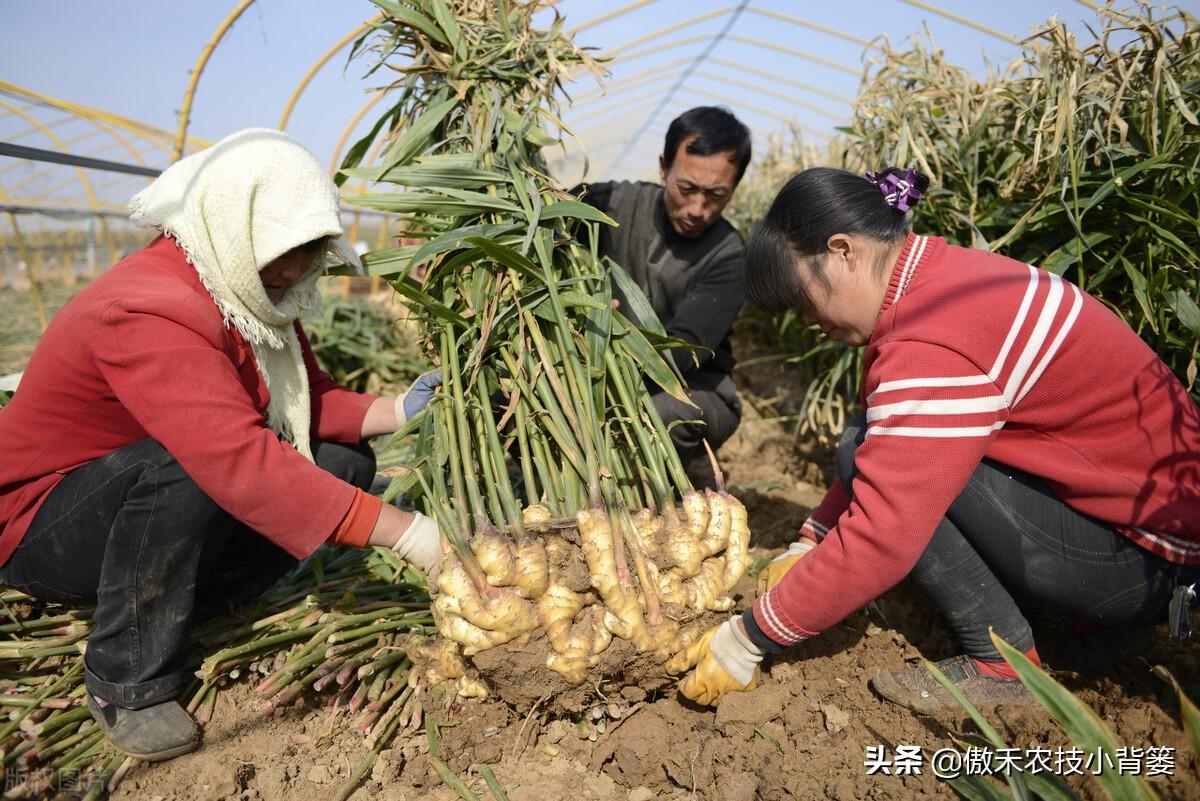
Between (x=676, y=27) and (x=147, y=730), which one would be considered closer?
(x=147, y=730)

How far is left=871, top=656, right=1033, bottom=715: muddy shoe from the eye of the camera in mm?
1516

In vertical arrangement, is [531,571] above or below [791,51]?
below

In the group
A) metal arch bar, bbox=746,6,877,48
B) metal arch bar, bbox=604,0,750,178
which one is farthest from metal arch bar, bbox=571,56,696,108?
metal arch bar, bbox=746,6,877,48

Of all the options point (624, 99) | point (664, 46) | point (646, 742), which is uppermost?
point (664, 46)

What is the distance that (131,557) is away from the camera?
140 cm

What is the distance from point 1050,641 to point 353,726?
154 centimetres

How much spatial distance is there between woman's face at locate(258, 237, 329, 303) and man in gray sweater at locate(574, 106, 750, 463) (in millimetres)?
→ 851

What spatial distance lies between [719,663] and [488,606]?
0.47 metres

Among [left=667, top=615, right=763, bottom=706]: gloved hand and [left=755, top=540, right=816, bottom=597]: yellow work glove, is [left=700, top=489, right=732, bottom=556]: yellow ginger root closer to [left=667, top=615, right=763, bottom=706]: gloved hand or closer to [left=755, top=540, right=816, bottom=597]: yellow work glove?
[left=667, top=615, right=763, bottom=706]: gloved hand

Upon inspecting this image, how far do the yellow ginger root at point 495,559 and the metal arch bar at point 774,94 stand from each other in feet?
25.9

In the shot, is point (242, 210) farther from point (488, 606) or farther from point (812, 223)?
Result: point (812, 223)

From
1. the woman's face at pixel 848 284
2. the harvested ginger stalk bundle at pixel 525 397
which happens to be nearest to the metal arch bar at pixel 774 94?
the harvested ginger stalk bundle at pixel 525 397

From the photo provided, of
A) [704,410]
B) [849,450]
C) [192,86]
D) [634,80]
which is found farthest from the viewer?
[634,80]

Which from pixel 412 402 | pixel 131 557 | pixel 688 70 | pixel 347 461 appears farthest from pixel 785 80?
pixel 131 557
